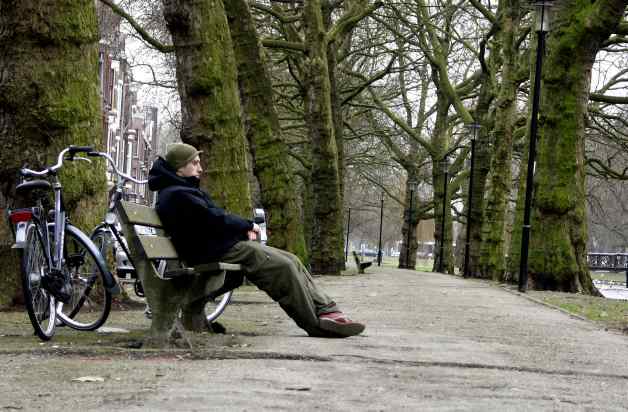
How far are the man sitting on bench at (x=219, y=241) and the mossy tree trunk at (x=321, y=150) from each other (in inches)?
713

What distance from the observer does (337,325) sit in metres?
8.01

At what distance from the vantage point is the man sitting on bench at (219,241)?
7402mm

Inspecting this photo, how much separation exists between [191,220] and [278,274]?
28.7 inches

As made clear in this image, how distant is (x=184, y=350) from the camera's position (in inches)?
271

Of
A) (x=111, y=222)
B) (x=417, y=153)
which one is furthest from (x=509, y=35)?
(x=111, y=222)

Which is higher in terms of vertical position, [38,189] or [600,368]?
[38,189]

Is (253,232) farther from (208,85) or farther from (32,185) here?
(208,85)

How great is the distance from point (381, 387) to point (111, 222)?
3.90 metres

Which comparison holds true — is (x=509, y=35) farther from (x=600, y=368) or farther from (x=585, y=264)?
(x=600, y=368)

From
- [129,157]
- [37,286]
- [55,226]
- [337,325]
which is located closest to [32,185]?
[55,226]

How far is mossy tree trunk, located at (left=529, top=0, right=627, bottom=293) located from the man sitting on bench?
477 inches

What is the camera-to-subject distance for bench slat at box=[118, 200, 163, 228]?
22.8 feet

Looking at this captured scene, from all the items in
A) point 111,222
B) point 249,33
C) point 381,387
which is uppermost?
point 249,33

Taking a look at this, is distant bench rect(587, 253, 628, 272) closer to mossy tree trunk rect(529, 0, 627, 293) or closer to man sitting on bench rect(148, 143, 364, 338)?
mossy tree trunk rect(529, 0, 627, 293)
